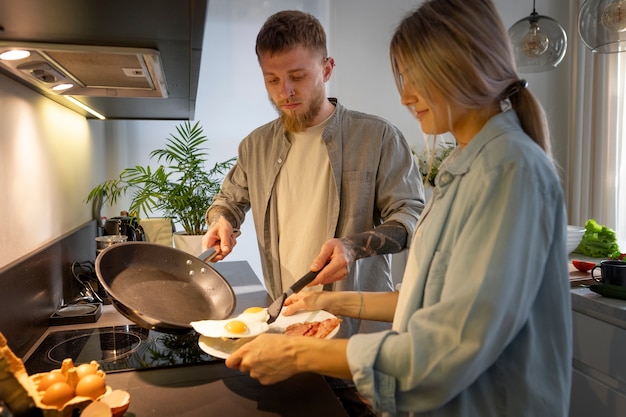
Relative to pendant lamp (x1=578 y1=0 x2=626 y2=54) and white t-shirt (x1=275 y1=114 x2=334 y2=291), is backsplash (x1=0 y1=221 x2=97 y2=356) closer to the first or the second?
white t-shirt (x1=275 y1=114 x2=334 y2=291)

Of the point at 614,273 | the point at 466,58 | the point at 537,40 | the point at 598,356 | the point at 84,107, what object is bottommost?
the point at 598,356

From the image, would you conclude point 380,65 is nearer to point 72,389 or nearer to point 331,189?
point 331,189

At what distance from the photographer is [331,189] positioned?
1510 mm

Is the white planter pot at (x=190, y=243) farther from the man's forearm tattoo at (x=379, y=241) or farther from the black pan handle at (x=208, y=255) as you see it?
the man's forearm tattoo at (x=379, y=241)

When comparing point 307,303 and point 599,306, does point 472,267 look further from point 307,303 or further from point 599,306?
point 599,306

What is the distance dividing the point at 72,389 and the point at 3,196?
62 cm

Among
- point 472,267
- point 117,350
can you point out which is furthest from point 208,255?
point 472,267

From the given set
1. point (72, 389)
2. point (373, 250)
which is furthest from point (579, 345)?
point (72, 389)

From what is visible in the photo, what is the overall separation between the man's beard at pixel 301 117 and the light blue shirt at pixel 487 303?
2.75 ft

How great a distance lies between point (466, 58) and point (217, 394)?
704 mm

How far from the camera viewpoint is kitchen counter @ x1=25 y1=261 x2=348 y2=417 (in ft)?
2.68

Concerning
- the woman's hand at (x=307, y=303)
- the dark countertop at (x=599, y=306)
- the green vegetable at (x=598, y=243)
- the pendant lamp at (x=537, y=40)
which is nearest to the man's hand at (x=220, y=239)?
the woman's hand at (x=307, y=303)

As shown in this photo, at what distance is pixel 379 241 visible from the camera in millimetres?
1302

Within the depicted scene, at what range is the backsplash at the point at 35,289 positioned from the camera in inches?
42.2
